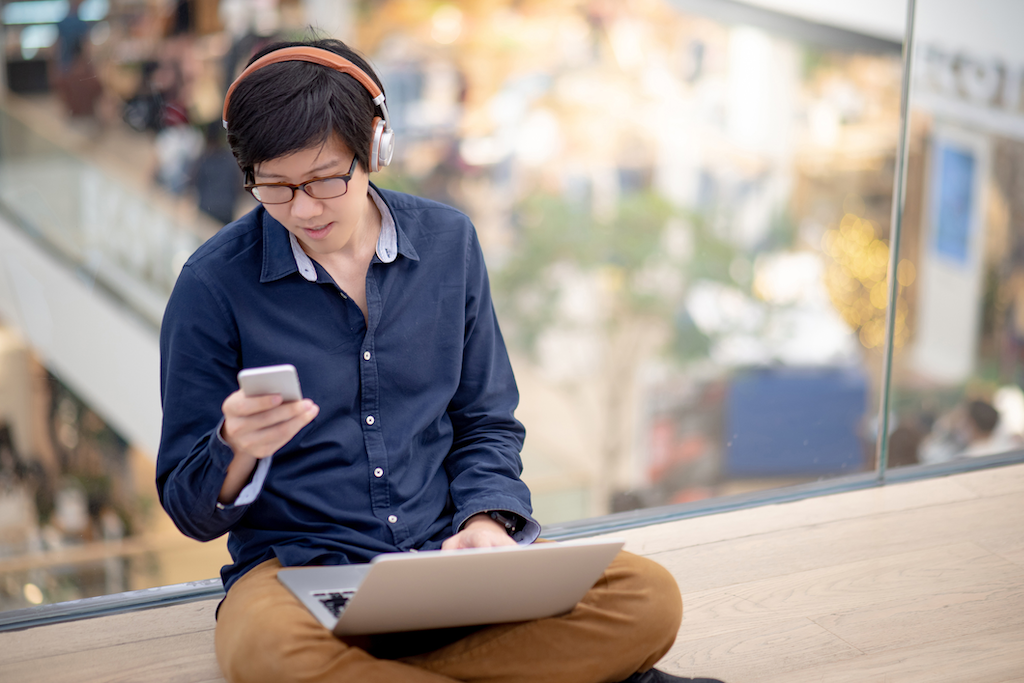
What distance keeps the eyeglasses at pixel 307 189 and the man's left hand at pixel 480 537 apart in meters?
0.39

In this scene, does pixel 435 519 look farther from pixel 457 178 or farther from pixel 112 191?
pixel 457 178

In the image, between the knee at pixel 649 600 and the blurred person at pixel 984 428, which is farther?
the blurred person at pixel 984 428

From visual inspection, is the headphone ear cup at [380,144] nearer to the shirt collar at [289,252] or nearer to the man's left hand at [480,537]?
the shirt collar at [289,252]

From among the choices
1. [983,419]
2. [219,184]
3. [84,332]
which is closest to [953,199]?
[983,419]

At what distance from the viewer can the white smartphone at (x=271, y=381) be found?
2.74 ft

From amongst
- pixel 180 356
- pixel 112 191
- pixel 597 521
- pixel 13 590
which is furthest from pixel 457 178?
pixel 180 356

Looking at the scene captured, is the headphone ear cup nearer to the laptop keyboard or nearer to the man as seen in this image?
the man

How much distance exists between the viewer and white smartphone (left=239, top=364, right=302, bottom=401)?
836mm

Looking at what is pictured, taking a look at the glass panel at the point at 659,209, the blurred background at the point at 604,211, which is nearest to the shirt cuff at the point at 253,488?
the blurred background at the point at 604,211

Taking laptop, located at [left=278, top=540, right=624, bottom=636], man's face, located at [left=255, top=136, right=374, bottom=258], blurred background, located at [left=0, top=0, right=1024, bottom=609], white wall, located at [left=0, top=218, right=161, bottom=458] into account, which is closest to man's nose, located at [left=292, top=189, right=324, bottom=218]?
man's face, located at [left=255, top=136, right=374, bottom=258]

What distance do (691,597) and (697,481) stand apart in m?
6.27

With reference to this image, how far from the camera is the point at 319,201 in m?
0.98

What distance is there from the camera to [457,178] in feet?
27.7

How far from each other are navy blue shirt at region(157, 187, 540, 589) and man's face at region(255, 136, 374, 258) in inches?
1.9
